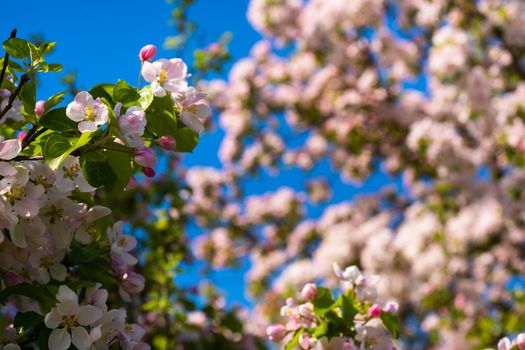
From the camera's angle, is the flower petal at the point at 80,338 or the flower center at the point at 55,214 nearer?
the flower petal at the point at 80,338

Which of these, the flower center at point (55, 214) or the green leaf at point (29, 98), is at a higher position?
the green leaf at point (29, 98)

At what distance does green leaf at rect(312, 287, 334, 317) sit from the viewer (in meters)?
1.87

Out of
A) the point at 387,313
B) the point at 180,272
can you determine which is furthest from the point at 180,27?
the point at 387,313

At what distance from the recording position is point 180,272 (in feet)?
12.6

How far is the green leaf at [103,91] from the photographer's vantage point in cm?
157

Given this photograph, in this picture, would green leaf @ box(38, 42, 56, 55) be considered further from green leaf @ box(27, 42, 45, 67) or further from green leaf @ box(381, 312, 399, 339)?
green leaf @ box(381, 312, 399, 339)

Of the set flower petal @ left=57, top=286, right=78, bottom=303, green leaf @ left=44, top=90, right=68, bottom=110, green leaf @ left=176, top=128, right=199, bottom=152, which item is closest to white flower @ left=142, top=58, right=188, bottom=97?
green leaf @ left=176, top=128, right=199, bottom=152

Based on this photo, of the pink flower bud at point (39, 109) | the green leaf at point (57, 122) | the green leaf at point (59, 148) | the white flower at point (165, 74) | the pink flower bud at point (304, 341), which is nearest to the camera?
the green leaf at point (59, 148)

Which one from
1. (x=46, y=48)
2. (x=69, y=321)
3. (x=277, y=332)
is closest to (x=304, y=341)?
(x=277, y=332)

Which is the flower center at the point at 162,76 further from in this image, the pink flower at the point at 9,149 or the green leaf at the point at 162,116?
the pink flower at the point at 9,149

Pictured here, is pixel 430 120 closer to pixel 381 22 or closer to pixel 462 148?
pixel 462 148

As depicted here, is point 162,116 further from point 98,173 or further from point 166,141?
point 98,173

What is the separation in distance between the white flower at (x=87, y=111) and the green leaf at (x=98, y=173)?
8cm

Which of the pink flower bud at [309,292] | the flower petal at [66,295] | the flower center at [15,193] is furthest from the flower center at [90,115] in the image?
the pink flower bud at [309,292]
